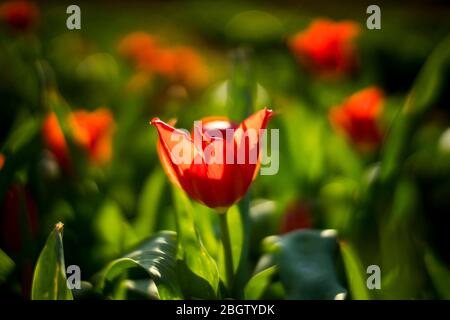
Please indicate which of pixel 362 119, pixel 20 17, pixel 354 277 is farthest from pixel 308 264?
pixel 20 17

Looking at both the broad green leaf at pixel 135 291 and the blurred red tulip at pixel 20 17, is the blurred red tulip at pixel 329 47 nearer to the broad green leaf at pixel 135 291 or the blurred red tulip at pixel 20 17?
the blurred red tulip at pixel 20 17

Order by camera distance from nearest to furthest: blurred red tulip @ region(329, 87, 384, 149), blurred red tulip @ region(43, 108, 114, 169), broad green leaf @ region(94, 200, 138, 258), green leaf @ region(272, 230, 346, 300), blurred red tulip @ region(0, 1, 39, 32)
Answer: green leaf @ region(272, 230, 346, 300)
broad green leaf @ region(94, 200, 138, 258)
blurred red tulip @ region(43, 108, 114, 169)
blurred red tulip @ region(329, 87, 384, 149)
blurred red tulip @ region(0, 1, 39, 32)

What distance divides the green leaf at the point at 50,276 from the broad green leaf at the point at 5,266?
11 centimetres

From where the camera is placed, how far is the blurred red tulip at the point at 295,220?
1118 millimetres

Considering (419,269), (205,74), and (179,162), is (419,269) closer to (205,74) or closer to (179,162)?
(179,162)

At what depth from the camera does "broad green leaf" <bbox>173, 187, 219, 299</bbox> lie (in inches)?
32.5

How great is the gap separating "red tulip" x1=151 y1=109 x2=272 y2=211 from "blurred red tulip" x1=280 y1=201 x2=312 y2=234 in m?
0.35

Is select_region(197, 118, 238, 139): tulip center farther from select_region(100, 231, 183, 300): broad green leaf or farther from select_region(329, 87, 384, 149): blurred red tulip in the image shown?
select_region(329, 87, 384, 149): blurred red tulip

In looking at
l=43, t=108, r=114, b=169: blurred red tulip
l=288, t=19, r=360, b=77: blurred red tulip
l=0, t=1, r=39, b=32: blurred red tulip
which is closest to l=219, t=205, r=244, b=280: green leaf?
l=43, t=108, r=114, b=169: blurred red tulip

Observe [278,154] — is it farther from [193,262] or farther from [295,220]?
[193,262]

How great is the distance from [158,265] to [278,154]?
536 mm

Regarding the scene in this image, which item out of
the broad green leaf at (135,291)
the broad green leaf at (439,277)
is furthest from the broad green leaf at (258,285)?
the broad green leaf at (439,277)
